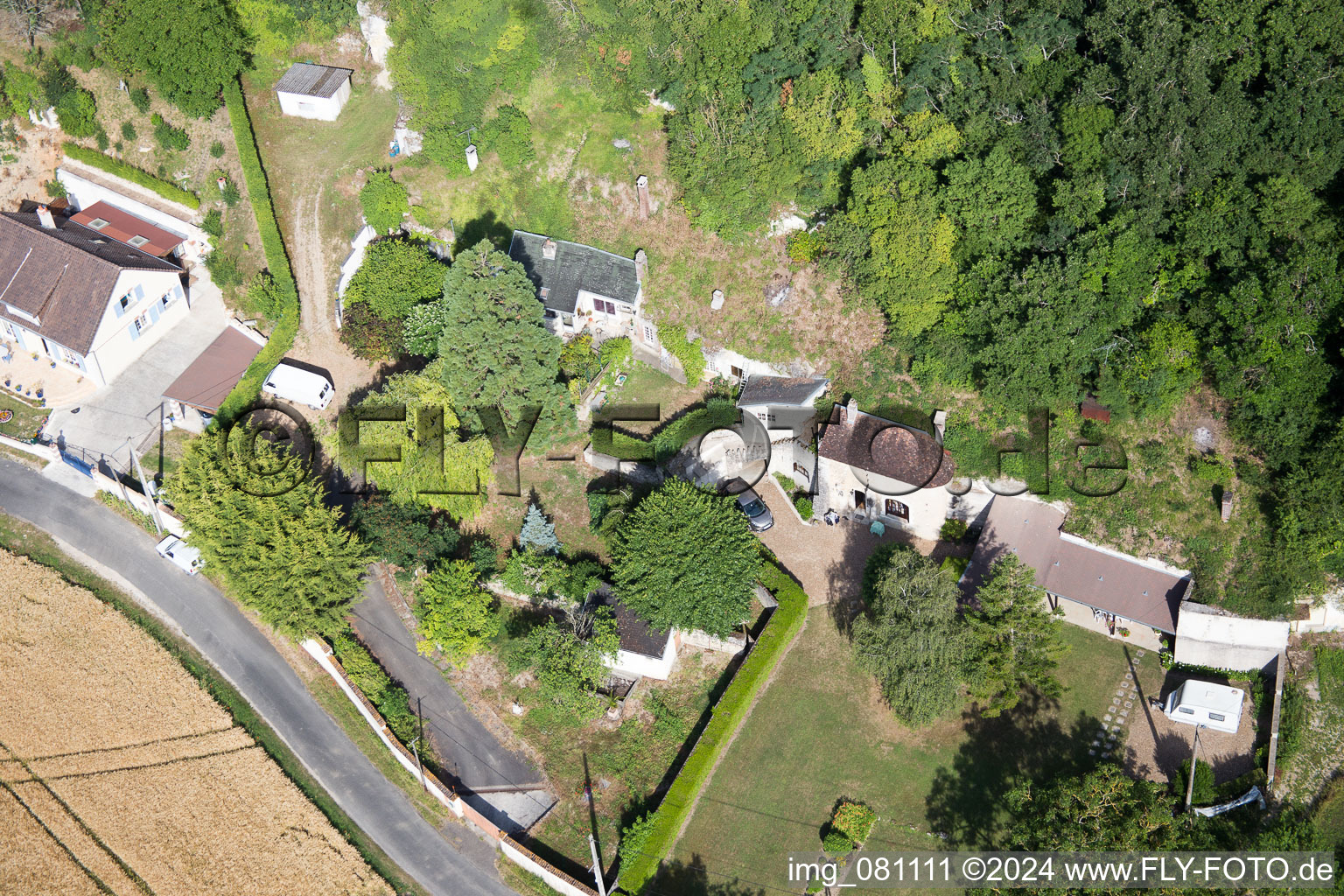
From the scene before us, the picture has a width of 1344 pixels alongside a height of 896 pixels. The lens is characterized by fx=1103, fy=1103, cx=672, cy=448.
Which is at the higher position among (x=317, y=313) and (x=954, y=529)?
(x=317, y=313)

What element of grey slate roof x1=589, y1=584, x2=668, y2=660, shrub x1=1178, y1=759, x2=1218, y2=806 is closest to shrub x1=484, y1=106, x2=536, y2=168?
grey slate roof x1=589, y1=584, x2=668, y2=660

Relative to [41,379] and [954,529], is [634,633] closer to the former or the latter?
[954,529]

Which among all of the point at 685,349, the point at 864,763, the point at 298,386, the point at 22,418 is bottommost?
the point at 864,763

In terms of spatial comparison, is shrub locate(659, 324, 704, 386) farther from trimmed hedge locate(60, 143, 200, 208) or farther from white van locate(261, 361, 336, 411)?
trimmed hedge locate(60, 143, 200, 208)

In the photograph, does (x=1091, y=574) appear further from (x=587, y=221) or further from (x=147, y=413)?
(x=147, y=413)

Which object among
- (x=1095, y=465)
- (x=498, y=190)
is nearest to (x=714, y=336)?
(x=498, y=190)

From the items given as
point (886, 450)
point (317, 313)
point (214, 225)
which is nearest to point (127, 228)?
point (214, 225)

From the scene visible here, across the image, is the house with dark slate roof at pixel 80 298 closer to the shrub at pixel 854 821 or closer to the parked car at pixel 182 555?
the parked car at pixel 182 555
